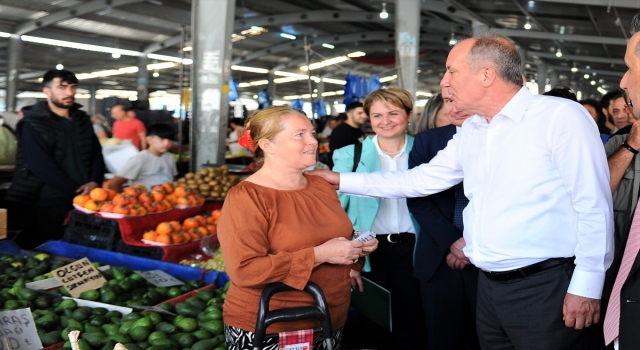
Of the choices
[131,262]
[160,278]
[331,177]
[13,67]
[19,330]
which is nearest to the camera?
[19,330]

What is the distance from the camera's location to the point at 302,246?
6.51ft

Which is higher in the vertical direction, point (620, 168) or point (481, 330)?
point (620, 168)

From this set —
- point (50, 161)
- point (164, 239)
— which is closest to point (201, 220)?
point (164, 239)

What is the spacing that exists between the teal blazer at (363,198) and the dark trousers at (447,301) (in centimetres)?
28

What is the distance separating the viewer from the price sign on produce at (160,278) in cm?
328

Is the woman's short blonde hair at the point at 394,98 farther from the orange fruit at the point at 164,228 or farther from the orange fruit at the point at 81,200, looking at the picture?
the orange fruit at the point at 81,200

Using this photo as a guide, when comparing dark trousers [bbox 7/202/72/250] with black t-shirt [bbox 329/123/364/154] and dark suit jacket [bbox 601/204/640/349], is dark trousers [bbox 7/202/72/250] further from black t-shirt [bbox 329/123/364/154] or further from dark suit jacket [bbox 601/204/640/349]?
black t-shirt [bbox 329/123/364/154]

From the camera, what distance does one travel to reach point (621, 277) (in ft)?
5.18

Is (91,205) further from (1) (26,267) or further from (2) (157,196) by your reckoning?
(1) (26,267)

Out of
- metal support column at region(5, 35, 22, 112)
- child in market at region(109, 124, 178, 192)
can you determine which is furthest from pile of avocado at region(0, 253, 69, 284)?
metal support column at region(5, 35, 22, 112)

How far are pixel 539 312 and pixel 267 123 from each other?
1101 mm

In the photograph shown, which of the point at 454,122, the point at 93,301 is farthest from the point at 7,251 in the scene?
the point at 454,122

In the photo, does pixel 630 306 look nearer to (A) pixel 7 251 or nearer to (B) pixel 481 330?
(B) pixel 481 330

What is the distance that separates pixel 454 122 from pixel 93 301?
6.35 ft
